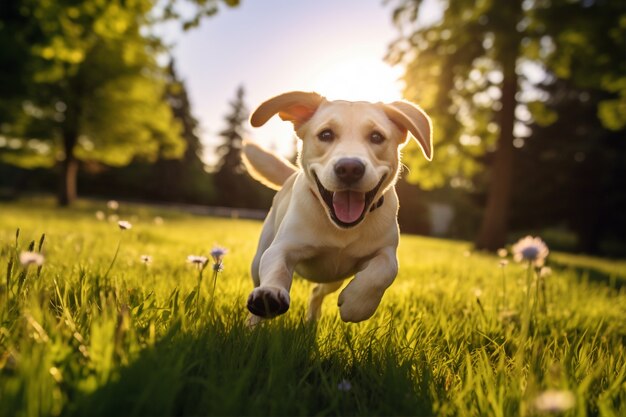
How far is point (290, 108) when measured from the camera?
3324mm

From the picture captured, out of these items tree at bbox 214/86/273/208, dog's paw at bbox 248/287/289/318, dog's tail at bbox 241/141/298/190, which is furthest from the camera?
tree at bbox 214/86/273/208

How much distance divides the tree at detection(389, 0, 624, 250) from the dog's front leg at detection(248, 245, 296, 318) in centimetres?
1201

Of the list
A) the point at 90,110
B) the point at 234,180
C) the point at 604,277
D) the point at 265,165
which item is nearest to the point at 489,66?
the point at 604,277

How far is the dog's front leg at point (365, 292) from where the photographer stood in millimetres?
2494

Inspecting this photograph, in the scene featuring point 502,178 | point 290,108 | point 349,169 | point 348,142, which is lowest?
point 349,169

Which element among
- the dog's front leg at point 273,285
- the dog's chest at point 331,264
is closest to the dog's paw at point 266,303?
the dog's front leg at point 273,285

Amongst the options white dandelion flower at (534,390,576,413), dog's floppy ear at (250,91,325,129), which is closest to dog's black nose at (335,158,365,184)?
dog's floppy ear at (250,91,325,129)

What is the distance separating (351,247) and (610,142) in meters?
32.7

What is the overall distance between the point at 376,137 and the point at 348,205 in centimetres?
51

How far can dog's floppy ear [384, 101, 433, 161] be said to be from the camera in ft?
9.82

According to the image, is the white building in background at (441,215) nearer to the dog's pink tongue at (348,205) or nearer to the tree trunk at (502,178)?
the tree trunk at (502,178)

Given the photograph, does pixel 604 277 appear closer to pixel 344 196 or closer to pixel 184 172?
pixel 344 196

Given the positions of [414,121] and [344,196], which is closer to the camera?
[344,196]

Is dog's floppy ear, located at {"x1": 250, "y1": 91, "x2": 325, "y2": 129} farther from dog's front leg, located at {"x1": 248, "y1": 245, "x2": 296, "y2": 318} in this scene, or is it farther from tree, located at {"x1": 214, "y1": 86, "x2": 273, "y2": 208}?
tree, located at {"x1": 214, "y1": 86, "x2": 273, "y2": 208}
